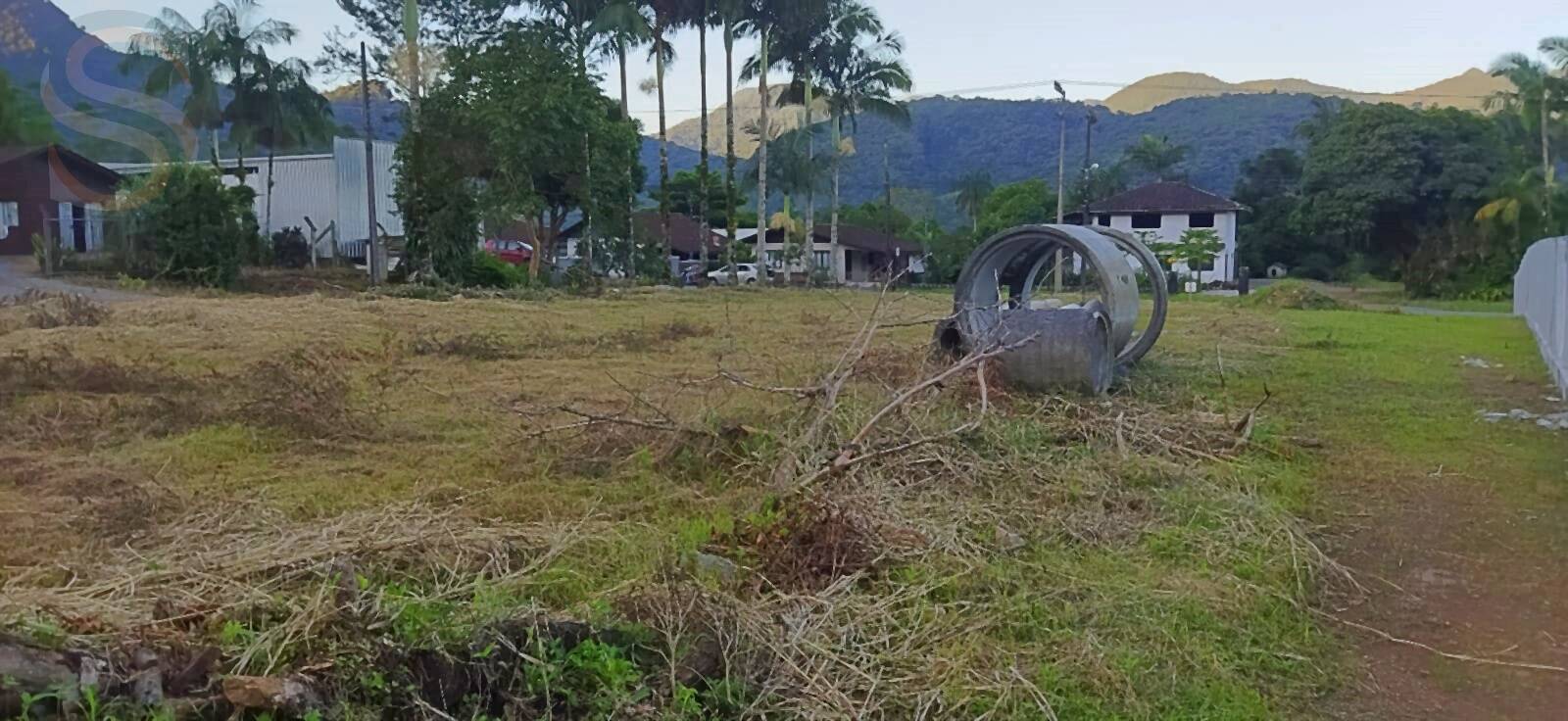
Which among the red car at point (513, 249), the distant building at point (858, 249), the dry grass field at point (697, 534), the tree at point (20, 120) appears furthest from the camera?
the distant building at point (858, 249)

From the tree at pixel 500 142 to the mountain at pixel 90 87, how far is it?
6725 millimetres

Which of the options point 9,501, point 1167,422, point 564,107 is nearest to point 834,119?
point 564,107

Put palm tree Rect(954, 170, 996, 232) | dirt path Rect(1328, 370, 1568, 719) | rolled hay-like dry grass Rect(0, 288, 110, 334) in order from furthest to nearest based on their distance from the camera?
palm tree Rect(954, 170, 996, 232), rolled hay-like dry grass Rect(0, 288, 110, 334), dirt path Rect(1328, 370, 1568, 719)

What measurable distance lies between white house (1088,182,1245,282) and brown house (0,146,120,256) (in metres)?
36.2

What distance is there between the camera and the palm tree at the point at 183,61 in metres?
36.3

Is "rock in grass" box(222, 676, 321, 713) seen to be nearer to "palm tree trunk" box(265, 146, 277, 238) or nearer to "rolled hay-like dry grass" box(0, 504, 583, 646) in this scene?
"rolled hay-like dry grass" box(0, 504, 583, 646)

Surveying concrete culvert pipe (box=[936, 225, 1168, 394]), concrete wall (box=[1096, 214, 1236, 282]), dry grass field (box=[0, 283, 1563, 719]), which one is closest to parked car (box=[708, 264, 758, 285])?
concrete wall (box=[1096, 214, 1236, 282])

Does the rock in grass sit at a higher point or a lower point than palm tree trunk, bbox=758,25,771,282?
lower

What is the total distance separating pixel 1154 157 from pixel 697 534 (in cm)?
6042

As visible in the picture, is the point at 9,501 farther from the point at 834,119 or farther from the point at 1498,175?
the point at 1498,175

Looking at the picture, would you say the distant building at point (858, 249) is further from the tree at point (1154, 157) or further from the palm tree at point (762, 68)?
the tree at point (1154, 157)

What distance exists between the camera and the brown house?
104 ft

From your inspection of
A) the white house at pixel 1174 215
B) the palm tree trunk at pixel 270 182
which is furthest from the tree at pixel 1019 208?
the palm tree trunk at pixel 270 182

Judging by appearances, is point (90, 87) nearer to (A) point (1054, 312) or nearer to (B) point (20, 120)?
(B) point (20, 120)
